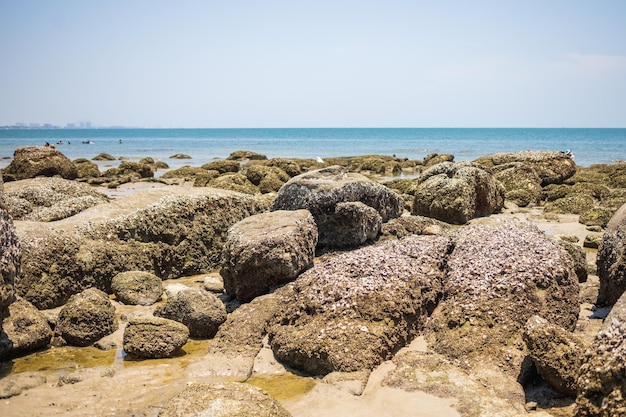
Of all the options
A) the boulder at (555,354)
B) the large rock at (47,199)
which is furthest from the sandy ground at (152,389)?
the large rock at (47,199)

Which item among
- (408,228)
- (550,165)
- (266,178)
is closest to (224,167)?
(266,178)

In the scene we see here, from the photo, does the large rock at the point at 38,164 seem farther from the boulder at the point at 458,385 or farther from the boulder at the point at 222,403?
the boulder at the point at 458,385

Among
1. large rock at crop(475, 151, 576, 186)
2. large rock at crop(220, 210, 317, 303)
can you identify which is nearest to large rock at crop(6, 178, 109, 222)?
large rock at crop(220, 210, 317, 303)

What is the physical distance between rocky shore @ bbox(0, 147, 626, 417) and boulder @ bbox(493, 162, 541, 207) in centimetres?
771

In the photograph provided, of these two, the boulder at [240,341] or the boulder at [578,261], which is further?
the boulder at [578,261]

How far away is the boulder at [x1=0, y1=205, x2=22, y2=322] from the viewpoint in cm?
673

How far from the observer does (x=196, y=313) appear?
8250mm

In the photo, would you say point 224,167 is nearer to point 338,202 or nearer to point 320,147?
point 338,202

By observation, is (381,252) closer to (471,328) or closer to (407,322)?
(407,322)

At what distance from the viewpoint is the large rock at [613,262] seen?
26.4ft

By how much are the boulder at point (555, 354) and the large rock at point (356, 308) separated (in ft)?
5.98

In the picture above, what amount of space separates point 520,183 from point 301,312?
16085 millimetres

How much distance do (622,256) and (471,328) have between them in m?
2.76

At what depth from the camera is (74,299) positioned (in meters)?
8.62
